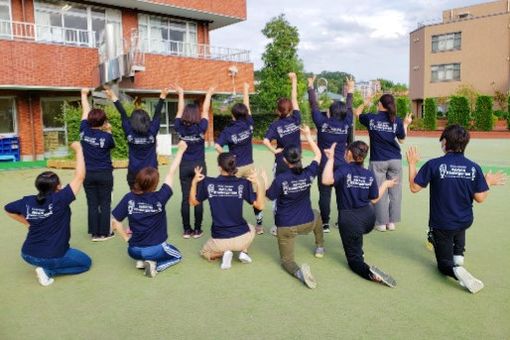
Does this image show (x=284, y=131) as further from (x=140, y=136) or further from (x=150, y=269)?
(x=150, y=269)

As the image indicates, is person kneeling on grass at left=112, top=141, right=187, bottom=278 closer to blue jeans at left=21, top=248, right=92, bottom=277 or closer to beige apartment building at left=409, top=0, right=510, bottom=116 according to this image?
blue jeans at left=21, top=248, right=92, bottom=277

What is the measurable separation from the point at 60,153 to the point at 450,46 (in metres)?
35.7

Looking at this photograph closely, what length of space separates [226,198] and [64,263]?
67.8 inches

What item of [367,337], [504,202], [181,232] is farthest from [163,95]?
[504,202]


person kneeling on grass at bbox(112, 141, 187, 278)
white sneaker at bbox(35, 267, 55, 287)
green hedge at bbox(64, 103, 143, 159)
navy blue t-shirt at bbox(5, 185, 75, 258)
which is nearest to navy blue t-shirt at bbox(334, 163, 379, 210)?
person kneeling on grass at bbox(112, 141, 187, 278)

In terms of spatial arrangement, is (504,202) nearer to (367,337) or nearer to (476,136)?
(367,337)

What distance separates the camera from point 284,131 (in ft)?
18.8

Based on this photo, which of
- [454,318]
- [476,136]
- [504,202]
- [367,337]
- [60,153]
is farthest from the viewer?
[476,136]

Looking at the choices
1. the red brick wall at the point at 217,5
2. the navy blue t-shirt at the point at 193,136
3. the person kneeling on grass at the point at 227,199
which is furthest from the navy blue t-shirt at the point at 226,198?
the red brick wall at the point at 217,5

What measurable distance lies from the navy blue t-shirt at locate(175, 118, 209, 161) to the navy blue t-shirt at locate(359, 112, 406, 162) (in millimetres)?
2159

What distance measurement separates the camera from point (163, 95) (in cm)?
562

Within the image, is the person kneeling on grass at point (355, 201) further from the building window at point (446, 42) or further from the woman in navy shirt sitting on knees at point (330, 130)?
the building window at point (446, 42)

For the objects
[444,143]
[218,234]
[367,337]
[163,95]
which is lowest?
[367,337]

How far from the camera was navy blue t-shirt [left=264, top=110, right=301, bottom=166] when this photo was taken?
5.73 meters
